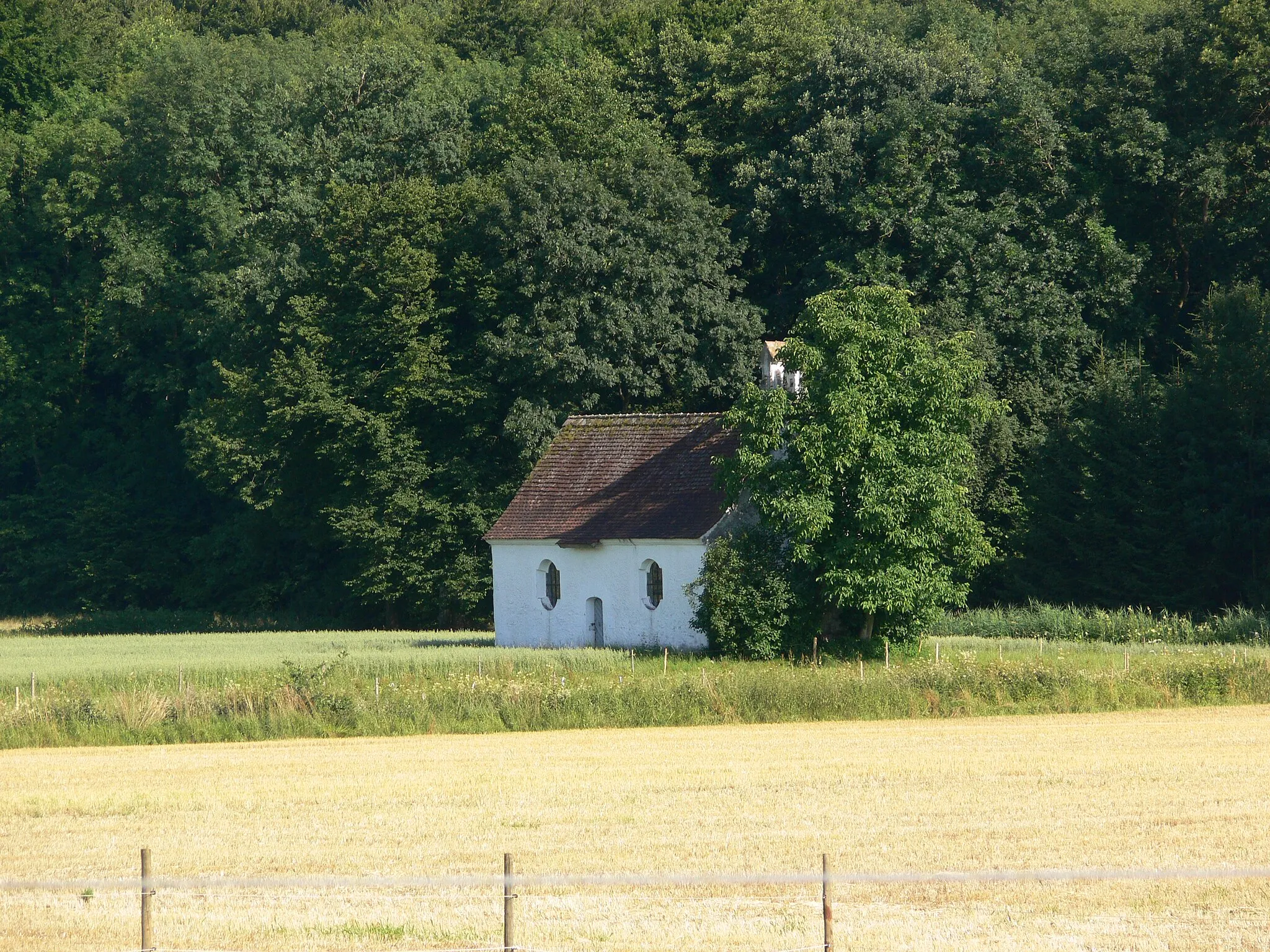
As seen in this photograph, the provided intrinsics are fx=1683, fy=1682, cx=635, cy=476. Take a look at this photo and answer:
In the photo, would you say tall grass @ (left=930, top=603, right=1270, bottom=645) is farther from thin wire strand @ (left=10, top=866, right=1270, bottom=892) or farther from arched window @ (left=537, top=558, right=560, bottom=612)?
thin wire strand @ (left=10, top=866, right=1270, bottom=892)

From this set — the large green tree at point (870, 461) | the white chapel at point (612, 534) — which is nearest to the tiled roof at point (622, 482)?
the white chapel at point (612, 534)

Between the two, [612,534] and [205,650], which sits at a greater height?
[612,534]

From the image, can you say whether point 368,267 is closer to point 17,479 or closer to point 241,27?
point 17,479

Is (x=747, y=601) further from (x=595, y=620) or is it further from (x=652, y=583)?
(x=595, y=620)

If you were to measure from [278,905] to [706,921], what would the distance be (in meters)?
4.11

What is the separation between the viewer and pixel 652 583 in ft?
159

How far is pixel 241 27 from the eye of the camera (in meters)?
100

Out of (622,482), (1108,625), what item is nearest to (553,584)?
(622,482)

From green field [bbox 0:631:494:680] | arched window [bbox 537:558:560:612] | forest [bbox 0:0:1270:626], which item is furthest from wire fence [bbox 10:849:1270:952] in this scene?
forest [bbox 0:0:1270:626]

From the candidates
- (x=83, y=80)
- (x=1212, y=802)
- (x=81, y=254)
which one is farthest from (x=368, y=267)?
(x=1212, y=802)

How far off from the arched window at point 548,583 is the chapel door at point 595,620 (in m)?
1.41

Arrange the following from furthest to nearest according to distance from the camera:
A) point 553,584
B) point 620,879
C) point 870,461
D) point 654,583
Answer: point 553,584 < point 654,583 < point 870,461 < point 620,879

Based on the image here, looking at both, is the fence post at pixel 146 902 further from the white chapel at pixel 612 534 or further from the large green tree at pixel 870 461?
the white chapel at pixel 612 534

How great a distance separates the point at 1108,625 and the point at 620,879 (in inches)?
1394
